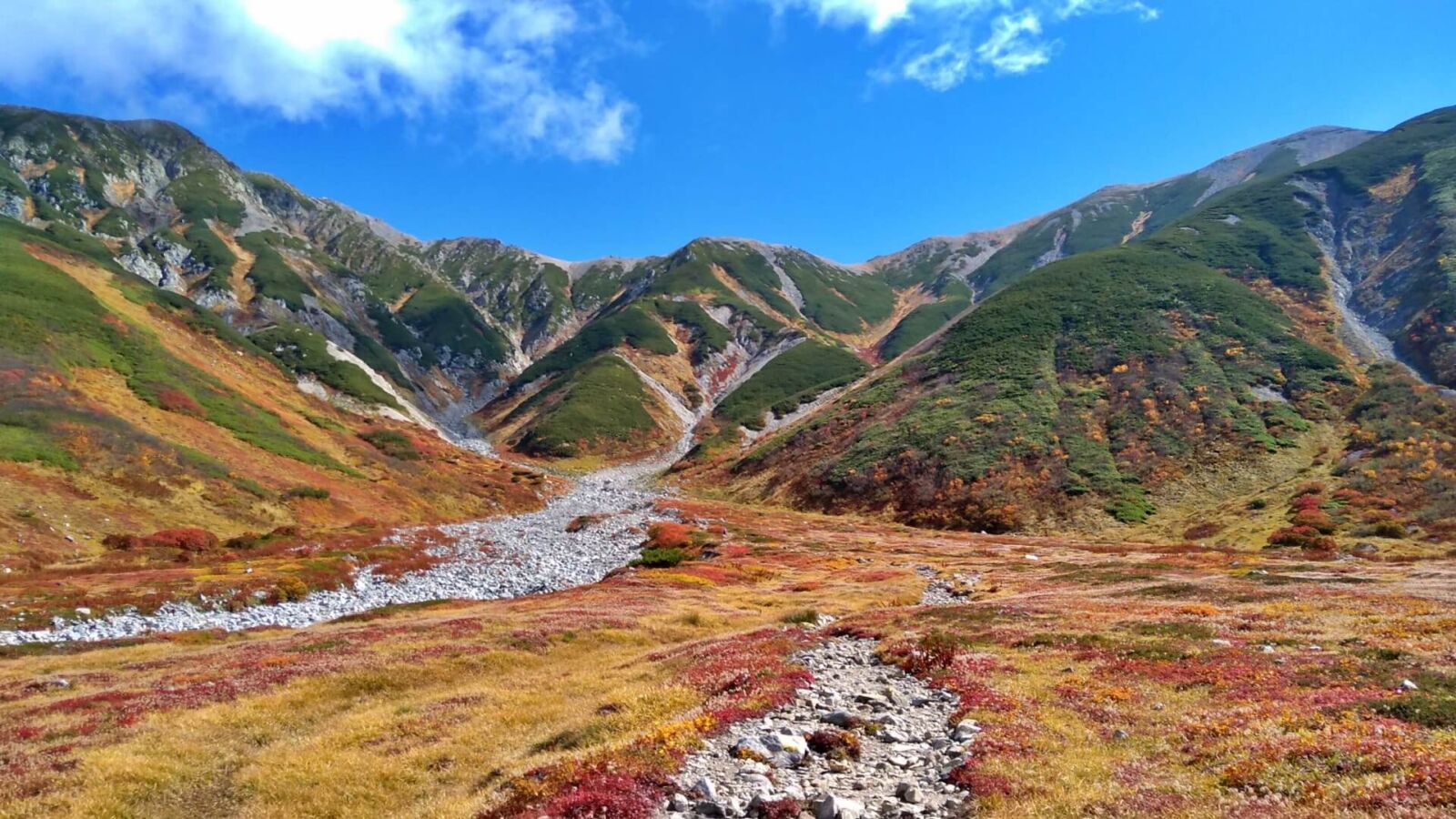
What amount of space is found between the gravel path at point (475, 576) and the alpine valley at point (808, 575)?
476 millimetres

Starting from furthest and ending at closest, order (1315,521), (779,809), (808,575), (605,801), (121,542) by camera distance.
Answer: (1315,521), (808,575), (121,542), (605,801), (779,809)

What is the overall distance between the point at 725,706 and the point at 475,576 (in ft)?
142

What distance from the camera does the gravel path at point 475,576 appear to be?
34.9 meters

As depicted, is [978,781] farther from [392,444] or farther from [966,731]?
[392,444]

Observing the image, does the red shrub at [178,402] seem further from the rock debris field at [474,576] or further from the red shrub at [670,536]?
the red shrub at [670,536]

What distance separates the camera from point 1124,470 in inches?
3644

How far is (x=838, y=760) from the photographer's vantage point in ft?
42.7

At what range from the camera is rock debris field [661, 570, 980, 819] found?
10.6 meters

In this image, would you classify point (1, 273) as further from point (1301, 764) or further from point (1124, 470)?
point (1124, 470)

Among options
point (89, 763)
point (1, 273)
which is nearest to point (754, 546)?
point (89, 763)

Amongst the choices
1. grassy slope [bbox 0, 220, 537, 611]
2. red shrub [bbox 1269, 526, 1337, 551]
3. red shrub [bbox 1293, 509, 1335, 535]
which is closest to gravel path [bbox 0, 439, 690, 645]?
grassy slope [bbox 0, 220, 537, 611]

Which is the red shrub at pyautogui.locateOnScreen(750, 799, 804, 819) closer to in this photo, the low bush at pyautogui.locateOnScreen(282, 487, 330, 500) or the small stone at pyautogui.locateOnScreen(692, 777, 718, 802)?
the small stone at pyautogui.locateOnScreen(692, 777, 718, 802)

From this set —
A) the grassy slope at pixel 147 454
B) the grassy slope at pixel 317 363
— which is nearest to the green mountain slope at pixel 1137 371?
the grassy slope at pixel 147 454

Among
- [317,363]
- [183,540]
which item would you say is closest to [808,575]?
[183,540]
